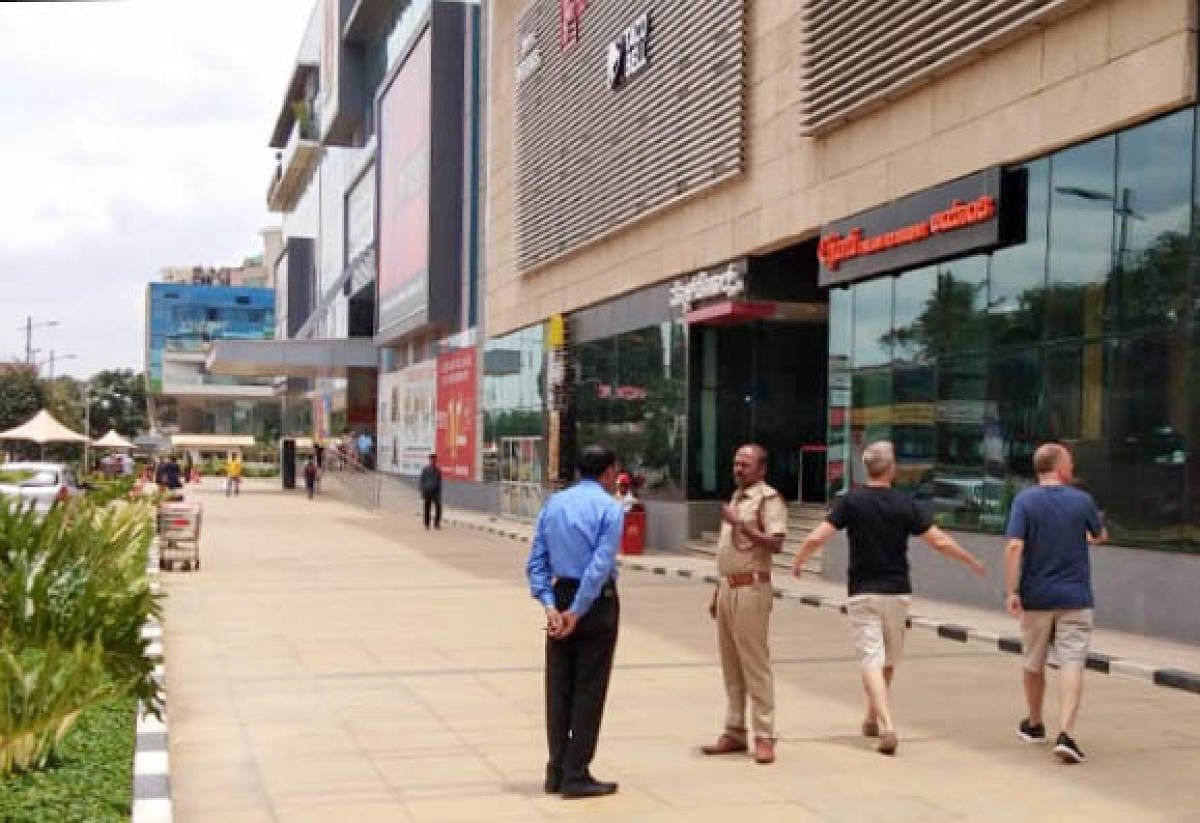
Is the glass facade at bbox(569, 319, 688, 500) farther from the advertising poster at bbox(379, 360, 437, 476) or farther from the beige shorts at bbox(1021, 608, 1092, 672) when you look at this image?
the beige shorts at bbox(1021, 608, 1092, 672)

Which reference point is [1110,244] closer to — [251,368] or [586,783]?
[586,783]

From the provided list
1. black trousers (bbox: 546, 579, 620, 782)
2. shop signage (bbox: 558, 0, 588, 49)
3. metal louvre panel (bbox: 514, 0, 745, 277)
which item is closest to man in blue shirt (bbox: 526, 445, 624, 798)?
black trousers (bbox: 546, 579, 620, 782)

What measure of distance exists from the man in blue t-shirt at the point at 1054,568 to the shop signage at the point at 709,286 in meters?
15.3

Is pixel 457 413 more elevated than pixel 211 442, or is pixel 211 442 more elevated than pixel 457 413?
pixel 457 413

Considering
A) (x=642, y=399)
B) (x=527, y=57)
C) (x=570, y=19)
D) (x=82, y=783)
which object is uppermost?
(x=527, y=57)

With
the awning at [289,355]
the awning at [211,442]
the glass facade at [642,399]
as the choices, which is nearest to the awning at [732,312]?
the glass facade at [642,399]

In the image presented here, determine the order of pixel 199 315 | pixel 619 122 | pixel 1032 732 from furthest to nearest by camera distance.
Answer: pixel 199 315 → pixel 619 122 → pixel 1032 732

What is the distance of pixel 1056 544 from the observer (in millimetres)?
8594

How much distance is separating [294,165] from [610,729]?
8503cm

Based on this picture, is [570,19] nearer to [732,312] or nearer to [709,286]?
[709,286]

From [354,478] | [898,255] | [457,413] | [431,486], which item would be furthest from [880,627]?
[354,478]

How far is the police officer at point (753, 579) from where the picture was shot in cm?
823

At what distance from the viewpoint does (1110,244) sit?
15.0 m

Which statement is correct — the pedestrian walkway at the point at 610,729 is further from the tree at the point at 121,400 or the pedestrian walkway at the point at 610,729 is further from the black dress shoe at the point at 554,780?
the tree at the point at 121,400
